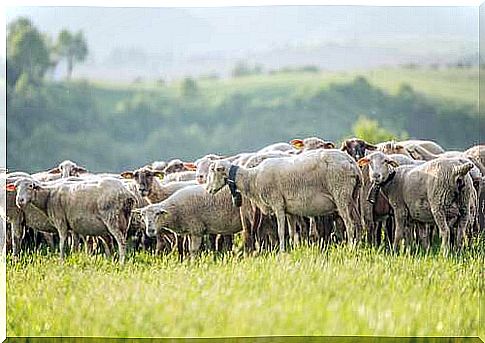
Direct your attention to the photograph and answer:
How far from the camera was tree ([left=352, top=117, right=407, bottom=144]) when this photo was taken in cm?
655

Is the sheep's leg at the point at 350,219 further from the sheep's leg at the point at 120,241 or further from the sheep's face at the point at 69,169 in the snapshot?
the sheep's face at the point at 69,169

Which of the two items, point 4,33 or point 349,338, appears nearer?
point 349,338

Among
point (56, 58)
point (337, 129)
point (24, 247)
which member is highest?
point (56, 58)

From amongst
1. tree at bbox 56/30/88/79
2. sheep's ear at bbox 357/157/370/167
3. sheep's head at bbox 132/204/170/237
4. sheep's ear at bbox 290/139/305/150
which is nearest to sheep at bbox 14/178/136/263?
sheep's head at bbox 132/204/170/237

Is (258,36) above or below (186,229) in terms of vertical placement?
above

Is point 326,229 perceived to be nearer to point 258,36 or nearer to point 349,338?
point 349,338

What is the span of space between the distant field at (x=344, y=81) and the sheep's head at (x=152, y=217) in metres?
0.72

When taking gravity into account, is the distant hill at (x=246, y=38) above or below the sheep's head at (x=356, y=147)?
above

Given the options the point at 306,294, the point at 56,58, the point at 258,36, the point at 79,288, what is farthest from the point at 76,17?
the point at 306,294

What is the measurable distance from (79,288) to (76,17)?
1.64 metres

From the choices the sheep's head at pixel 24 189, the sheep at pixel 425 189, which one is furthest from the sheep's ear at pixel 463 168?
the sheep's head at pixel 24 189

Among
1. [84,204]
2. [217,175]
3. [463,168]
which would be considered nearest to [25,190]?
[84,204]

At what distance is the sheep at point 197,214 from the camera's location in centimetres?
657

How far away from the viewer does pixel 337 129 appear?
6.56 metres
